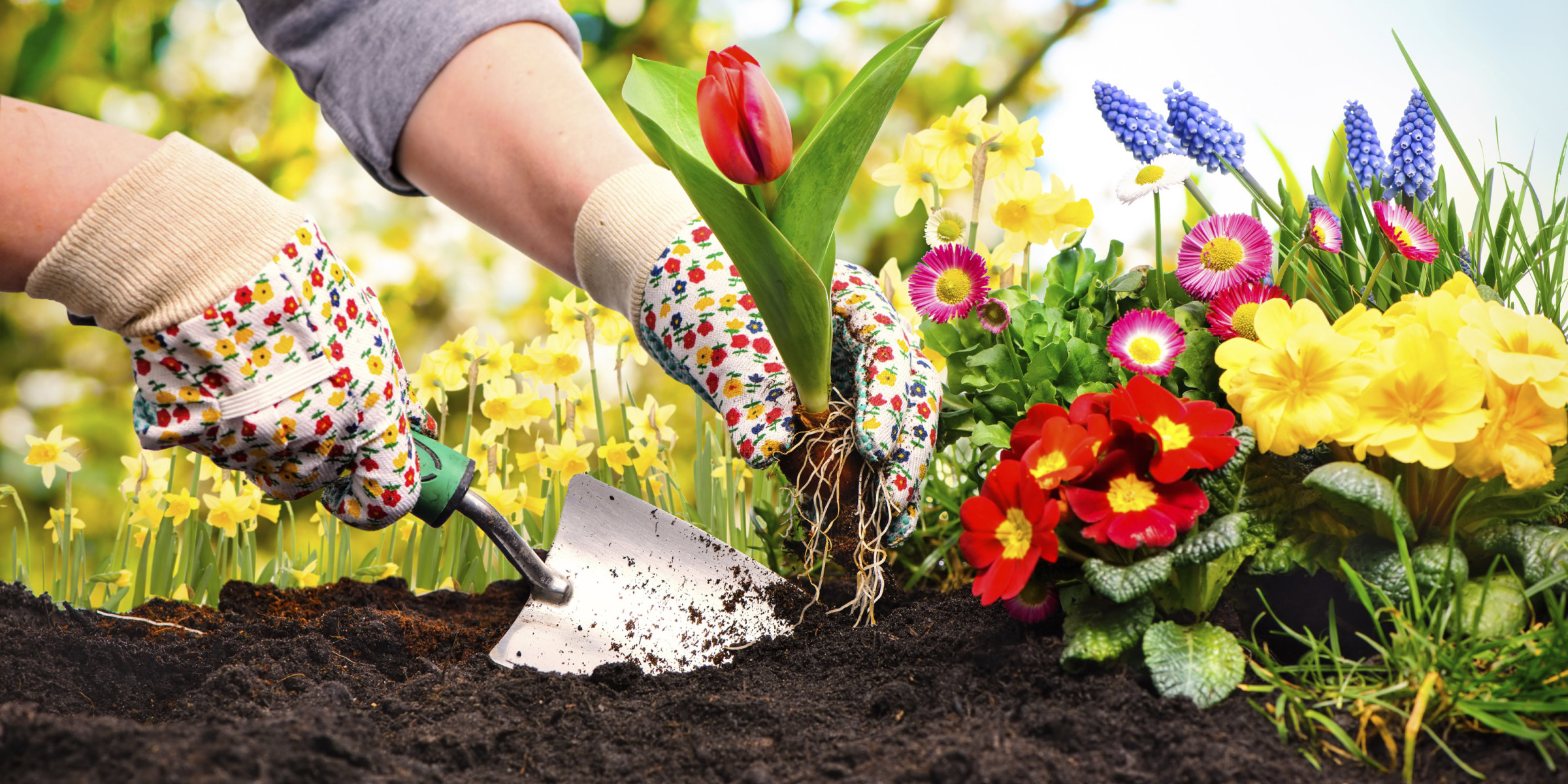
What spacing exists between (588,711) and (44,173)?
80 cm

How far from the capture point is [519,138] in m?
1.30

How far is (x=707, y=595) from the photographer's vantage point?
1.30 m

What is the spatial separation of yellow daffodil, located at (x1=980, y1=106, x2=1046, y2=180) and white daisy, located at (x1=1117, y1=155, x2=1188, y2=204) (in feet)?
0.82

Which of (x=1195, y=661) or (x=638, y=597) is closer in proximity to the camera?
(x=1195, y=661)

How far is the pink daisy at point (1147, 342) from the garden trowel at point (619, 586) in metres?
0.54

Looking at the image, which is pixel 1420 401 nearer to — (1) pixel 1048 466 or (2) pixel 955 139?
(1) pixel 1048 466

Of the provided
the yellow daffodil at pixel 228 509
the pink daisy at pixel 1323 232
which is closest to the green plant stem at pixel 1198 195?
the pink daisy at pixel 1323 232

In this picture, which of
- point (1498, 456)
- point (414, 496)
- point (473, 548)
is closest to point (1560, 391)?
point (1498, 456)

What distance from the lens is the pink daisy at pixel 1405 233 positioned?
1.03 metres

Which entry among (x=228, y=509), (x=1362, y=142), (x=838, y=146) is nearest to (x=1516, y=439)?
(x=1362, y=142)

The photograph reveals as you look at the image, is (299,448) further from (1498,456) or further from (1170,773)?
(1498,456)

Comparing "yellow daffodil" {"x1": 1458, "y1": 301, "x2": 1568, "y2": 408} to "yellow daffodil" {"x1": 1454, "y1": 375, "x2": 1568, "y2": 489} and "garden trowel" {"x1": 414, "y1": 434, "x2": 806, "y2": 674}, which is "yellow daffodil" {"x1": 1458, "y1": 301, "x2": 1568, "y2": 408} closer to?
"yellow daffodil" {"x1": 1454, "y1": 375, "x2": 1568, "y2": 489}

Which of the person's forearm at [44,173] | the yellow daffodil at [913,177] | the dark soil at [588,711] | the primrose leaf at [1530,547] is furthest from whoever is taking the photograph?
the yellow daffodil at [913,177]

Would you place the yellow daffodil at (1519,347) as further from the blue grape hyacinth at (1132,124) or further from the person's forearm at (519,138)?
the person's forearm at (519,138)
